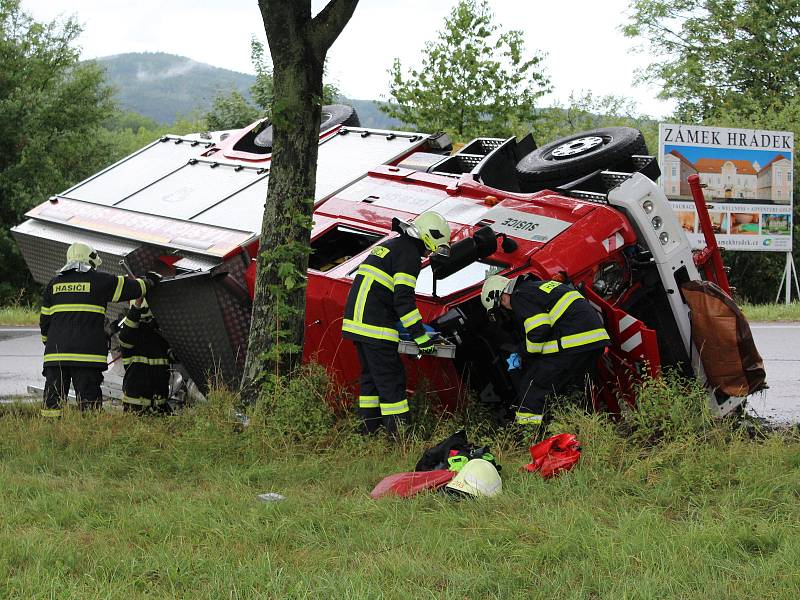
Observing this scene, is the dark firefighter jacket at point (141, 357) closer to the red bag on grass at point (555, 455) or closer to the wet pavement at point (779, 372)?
the red bag on grass at point (555, 455)

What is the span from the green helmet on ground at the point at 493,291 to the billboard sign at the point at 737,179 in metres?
11.4

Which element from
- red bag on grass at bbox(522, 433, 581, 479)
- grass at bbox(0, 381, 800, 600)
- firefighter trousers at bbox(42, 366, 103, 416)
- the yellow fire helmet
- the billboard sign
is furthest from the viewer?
the billboard sign

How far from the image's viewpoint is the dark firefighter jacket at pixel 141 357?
284 inches

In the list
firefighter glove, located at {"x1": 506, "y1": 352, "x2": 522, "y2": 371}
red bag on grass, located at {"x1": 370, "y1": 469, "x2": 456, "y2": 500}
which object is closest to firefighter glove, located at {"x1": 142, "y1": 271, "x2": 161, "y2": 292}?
firefighter glove, located at {"x1": 506, "y1": 352, "x2": 522, "y2": 371}

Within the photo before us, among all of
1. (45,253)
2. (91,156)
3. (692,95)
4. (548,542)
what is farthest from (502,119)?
(548,542)

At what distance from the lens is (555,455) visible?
17.0 ft

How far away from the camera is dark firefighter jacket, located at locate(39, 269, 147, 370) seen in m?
6.81

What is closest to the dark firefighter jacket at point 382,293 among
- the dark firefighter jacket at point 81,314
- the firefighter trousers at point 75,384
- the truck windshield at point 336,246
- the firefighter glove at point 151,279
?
the truck windshield at point 336,246

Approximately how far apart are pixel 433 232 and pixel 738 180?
12253 mm

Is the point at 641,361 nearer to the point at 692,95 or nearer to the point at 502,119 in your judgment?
the point at 502,119

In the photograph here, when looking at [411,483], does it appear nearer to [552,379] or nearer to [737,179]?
[552,379]

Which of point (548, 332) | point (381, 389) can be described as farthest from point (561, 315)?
point (381, 389)

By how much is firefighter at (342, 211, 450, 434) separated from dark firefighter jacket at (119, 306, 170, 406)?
71.5 inches

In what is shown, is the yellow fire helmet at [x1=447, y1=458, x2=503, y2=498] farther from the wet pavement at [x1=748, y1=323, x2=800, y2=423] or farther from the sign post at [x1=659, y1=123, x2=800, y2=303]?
the sign post at [x1=659, y1=123, x2=800, y2=303]
